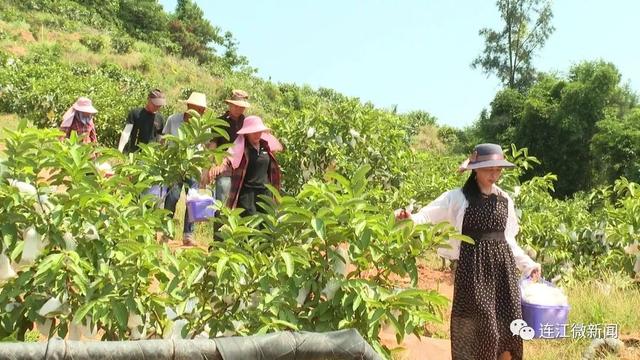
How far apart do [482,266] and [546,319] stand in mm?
373

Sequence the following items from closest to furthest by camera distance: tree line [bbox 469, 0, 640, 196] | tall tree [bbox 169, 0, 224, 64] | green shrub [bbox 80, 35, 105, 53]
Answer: tree line [bbox 469, 0, 640, 196]
green shrub [bbox 80, 35, 105, 53]
tall tree [bbox 169, 0, 224, 64]

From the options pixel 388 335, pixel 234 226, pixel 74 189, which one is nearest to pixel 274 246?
pixel 234 226

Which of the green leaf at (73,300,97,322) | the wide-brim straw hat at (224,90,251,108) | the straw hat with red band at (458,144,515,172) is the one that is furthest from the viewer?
the wide-brim straw hat at (224,90,251,108)

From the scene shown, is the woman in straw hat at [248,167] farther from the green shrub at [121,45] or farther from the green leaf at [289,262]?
the green shrub at [121,45]

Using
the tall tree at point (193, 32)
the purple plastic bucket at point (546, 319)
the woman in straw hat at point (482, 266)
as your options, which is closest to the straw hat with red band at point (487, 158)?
the woman in straw hat at point (482, 266)

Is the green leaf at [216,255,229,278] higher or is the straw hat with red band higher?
the straw hat with red band

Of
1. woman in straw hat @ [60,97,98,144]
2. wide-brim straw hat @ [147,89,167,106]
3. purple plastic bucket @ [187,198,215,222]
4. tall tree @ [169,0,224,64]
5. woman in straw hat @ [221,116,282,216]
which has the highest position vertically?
tall tree @ [169,0,224,64]

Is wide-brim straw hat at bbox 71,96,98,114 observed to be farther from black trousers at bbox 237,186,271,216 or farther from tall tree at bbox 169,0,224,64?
tall tree at bbox 169,0,224,64

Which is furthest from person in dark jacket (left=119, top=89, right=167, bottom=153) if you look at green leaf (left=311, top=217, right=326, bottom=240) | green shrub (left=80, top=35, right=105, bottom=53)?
green shrub (left=80, top=35, right=105, bottom=53)

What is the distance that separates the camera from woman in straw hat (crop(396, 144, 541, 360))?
3170 mm

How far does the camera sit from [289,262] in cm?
217

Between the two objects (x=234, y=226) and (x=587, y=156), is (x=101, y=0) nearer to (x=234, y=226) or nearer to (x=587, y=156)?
(x=587, y=156)

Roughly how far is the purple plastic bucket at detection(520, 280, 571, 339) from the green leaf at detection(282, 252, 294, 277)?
148 cm

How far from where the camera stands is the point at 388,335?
3941 millimetres
